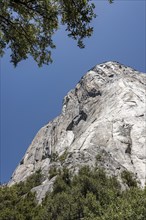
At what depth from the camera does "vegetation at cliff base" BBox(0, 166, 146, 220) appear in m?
23.0

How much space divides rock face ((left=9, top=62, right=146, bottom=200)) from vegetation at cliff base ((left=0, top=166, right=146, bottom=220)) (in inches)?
108

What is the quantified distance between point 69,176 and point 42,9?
2506cm

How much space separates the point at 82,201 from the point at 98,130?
143 ft

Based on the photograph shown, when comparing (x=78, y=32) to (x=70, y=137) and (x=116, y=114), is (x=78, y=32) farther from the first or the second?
(x=70, y=137)

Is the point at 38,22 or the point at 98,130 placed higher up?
the point at 98,130

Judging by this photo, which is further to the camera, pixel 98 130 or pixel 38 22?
pixel 98 130

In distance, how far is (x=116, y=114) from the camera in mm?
76938

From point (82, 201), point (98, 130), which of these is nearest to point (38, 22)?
point (82, 201)

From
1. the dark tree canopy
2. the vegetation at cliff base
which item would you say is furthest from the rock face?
the dark tree canopy

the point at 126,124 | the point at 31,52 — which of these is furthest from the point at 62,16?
the point at 126,124

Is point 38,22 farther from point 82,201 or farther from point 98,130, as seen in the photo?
point 98,130

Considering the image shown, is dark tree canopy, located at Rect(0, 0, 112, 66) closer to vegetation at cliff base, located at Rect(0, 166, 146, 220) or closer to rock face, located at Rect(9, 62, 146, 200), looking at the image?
vegetation at cliff base, located at Rect(0, 166, 146, 220)

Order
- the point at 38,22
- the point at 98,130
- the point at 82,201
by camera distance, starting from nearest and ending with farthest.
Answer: the point at 38,22 → the point at 82,201 → the point at 98,130

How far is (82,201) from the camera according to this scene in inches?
1079
